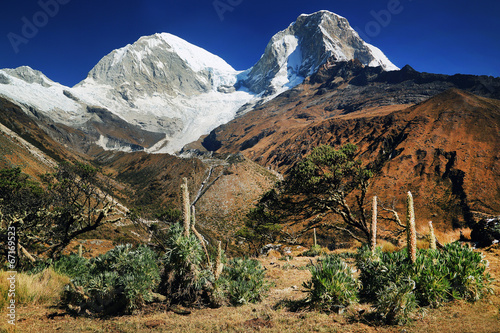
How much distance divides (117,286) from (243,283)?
3.69 meters

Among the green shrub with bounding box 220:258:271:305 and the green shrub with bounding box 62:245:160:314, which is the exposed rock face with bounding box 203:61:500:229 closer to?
→ the green shrub with bounding box 220:258:271:305

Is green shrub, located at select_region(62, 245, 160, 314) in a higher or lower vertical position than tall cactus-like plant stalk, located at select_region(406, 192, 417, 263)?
lower

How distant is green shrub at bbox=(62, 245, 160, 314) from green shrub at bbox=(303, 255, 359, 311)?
4.64m

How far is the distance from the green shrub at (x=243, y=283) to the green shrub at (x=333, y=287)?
221cm

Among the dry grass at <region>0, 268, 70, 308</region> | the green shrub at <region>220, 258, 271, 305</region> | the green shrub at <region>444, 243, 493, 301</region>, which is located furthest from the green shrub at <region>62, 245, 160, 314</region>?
the green shrub at <region>444, 243, 493, 301</region>

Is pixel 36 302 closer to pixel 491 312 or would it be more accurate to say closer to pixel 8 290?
pixel 8 290

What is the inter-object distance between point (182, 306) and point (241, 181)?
210ft

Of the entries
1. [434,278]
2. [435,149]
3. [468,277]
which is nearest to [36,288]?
[434,278]

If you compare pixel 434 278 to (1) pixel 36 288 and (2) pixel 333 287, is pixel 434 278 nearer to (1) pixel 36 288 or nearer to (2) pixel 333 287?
(2) pixel 333 287

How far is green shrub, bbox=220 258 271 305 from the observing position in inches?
313

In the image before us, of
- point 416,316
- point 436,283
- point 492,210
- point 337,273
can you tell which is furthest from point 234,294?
point 492,210

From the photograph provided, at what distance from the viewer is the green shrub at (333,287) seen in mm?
6316

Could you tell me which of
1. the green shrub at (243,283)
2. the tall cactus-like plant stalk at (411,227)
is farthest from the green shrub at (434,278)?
the green shrub at (243,283)

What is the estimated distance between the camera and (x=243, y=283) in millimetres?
8148
